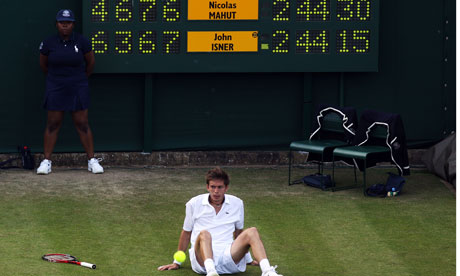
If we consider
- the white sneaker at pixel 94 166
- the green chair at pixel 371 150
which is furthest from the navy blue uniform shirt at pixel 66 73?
the green chair at pixel 371 150

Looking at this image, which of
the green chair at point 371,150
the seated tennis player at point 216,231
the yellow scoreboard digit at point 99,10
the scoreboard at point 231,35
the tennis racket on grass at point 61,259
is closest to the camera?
the seated tennis player at point 216,231

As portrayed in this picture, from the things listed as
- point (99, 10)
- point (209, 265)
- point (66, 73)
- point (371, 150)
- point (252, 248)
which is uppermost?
point (99, 10)

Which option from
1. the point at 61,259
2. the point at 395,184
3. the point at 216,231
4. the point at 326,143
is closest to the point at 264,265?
the point at 216,231

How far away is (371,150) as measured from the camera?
Answer: 1230 cm

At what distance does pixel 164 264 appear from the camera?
923 cm

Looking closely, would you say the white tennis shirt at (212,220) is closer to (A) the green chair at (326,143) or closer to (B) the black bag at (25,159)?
(A) the green chair at (326,143)

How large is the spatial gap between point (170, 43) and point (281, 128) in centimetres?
212

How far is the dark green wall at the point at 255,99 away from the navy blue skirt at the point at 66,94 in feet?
1.95

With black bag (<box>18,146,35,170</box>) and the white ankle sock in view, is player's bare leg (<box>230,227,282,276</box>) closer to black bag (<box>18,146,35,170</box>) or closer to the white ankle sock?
the white ankle sock

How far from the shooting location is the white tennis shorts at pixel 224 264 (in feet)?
28.6

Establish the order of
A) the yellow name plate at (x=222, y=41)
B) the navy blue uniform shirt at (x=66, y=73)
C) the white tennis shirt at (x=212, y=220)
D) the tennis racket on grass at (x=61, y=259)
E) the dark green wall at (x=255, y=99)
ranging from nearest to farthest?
the white tennis shirt at (x=212, y=220) → the tennis racket on grass at (x=61, y=259) → the navy blue uniform shirt at (x=66, y=73) → the yellow name plate at (x=222, y=41) → the dark green wall at (x=255, y=99)

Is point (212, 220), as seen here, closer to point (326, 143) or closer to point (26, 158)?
point (326, 143)

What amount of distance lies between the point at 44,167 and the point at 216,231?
5.25 m

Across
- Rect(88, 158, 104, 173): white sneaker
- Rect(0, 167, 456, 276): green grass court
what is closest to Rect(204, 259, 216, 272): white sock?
Rect(0, 167, 456, 276): green grass court
